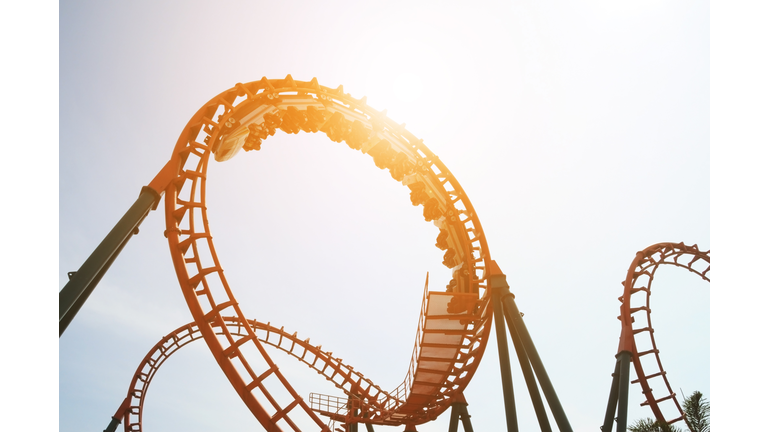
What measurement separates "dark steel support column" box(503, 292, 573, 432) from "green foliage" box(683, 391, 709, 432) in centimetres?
363

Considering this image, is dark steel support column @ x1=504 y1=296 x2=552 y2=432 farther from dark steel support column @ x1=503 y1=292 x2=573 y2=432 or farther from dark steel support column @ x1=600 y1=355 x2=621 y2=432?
dark steel support column @ x1=600 y1=355 x2=621 y2=432

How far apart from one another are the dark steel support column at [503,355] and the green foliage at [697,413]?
4.04 metres

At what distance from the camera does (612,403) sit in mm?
10641

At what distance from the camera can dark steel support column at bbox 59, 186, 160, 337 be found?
5.90 metres

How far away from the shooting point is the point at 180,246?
8320 millimetres

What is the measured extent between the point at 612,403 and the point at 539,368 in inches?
170

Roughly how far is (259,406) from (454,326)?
3883 mm

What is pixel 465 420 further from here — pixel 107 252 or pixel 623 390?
pixel 107 252

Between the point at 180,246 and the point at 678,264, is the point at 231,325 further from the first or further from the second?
the point at 678,264

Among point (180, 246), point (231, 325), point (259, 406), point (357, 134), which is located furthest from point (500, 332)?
point (231, 325)

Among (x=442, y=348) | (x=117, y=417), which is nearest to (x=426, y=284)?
(x=442, y=348)

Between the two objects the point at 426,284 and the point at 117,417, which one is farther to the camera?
the point at 117,417

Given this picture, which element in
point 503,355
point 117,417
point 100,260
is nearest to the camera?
point 100,260

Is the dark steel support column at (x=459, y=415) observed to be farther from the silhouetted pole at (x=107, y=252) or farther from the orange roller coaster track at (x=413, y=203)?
the silhouetted pole at (x=107, y=252)
